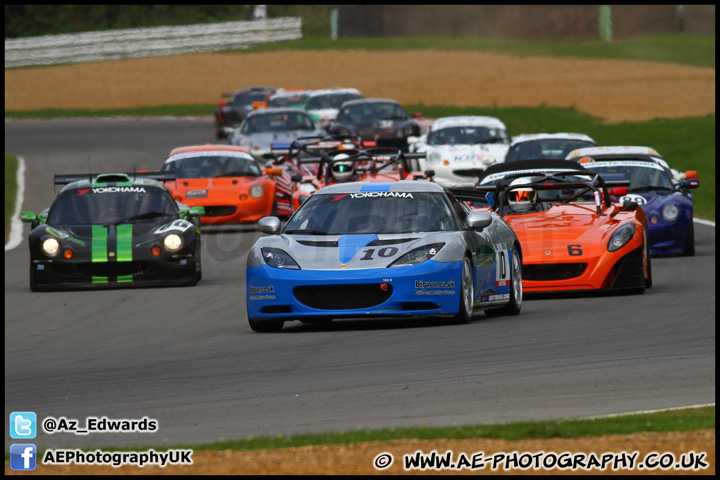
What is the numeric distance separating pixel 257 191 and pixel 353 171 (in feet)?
5.37

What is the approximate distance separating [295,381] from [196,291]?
285 inches

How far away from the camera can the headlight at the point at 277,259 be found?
39.8 ft

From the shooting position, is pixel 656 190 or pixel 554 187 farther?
pixel 656 190

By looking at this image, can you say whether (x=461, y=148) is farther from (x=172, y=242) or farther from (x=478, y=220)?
(x=478, y=220)

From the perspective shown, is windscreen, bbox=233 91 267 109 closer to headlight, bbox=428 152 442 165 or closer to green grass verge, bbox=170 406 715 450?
headlight, bbox=428 152 442 165

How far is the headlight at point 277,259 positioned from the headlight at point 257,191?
11021 millimetres

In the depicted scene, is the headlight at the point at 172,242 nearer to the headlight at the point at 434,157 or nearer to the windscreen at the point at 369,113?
the headlight at the point at 434,157

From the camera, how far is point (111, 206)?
711 inches

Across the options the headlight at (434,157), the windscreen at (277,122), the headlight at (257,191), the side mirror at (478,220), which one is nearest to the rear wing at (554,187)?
the side mirror at (478,220)

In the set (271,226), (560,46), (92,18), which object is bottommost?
(271,226)

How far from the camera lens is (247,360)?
1080 cm

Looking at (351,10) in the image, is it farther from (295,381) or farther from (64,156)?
(295,381)

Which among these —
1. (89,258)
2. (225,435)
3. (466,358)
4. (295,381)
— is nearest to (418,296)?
(466,358)

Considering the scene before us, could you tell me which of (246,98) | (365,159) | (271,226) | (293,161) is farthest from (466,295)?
(246,98)
